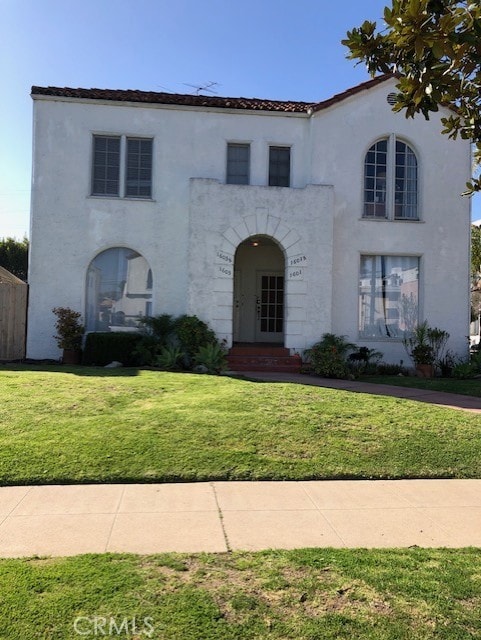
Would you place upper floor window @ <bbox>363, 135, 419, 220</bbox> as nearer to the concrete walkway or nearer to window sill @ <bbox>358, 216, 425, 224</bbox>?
window sill @ <bbox>358, 216, 425, 224</bbox>

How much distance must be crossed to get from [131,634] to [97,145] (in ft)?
45.9

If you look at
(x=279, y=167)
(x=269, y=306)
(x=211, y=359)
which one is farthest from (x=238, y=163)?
(x=211, y=359)

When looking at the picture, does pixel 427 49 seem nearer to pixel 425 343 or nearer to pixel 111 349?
pixel 111 349

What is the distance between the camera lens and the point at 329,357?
1327 centimetres

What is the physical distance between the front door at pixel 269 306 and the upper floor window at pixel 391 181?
396 cm

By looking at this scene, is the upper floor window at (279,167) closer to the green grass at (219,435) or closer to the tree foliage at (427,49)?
the green grass at (219,435)

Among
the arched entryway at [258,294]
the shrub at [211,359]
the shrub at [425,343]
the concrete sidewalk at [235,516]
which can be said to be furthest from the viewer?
the arched entryway at [258,294]

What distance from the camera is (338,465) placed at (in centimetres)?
623

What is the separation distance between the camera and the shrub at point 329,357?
518 inches

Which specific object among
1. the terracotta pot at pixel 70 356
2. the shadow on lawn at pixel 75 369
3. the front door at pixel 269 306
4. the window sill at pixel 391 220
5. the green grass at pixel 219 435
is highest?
the window sill at pixel 391 220

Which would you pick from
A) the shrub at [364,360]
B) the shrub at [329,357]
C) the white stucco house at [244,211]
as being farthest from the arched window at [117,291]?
the shrub at [364,360]

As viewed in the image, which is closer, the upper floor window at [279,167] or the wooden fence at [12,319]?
the wooden fence at [12,319]

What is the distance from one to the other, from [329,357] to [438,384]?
2.58 m

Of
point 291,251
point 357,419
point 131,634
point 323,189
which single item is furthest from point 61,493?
point 323,189
